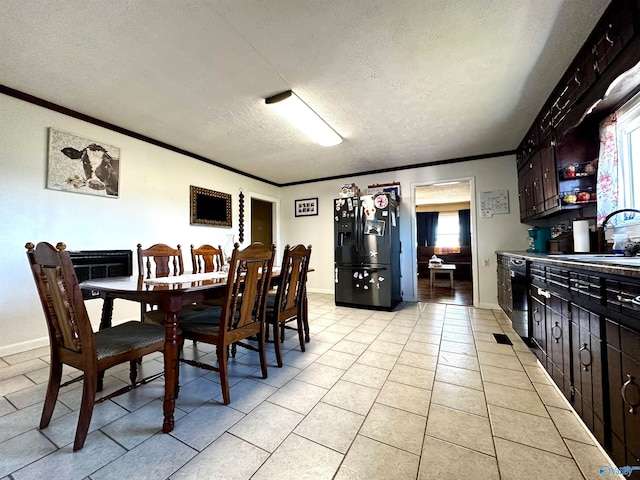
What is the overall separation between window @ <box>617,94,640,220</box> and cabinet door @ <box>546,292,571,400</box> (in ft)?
3.35

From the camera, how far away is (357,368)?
205 centimetres

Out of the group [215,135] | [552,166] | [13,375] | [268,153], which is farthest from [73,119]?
[552,166]

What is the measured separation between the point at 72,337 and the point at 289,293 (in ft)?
4.58

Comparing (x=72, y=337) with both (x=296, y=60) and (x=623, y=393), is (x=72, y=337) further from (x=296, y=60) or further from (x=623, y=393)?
(x=623, y=393)

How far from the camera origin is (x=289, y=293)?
89.4 inches

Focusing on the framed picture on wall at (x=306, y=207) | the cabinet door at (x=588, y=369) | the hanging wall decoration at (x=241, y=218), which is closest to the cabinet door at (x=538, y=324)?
the cabinet door at (x=588, y=369)

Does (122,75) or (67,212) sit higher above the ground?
(122,75)

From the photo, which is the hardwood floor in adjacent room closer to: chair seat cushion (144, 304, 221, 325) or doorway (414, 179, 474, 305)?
doorway (414, 179, 474, 305)

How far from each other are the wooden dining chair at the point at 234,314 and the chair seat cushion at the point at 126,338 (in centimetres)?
22

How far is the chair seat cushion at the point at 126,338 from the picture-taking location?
131 centimetres

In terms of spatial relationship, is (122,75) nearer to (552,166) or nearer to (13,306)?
(13,306)

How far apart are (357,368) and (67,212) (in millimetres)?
3339

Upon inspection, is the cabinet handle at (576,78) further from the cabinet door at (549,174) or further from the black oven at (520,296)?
the black oven at (520,296)

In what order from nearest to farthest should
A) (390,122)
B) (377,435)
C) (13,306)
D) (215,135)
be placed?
(377,435), (13,306), (390,122), (215,135)
